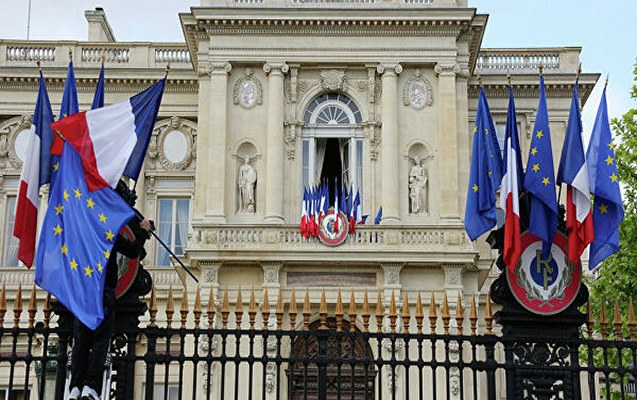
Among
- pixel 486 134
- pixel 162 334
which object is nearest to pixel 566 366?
pixel 486 134

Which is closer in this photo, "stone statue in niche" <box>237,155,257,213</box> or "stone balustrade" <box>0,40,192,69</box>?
"stone statue in niche" <box>237,155,257,213</box>

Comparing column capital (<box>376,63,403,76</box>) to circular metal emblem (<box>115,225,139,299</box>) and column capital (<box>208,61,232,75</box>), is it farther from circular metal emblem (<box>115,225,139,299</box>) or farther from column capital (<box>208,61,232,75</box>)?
circular metal emblem (<box>115,225,139,299</box>)

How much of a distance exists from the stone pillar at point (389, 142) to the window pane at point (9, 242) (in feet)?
44.2

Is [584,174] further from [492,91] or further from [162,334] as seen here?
[492,91]

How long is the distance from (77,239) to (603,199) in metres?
5.41

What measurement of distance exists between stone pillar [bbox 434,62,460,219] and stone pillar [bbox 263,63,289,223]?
15.9 ft

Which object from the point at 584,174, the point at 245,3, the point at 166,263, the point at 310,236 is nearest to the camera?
the point at 584,174

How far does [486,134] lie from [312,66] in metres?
19.4

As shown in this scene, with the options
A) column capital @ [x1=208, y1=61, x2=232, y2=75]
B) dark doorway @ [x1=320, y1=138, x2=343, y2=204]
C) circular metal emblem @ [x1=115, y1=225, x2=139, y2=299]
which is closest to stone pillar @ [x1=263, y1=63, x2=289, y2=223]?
column capital @ [x1=208, y1=61, x2=232, y2=75]

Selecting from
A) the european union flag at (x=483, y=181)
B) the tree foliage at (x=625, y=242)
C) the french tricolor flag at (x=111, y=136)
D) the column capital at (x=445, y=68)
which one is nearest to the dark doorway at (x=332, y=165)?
the column capital at (x=445, y=68)

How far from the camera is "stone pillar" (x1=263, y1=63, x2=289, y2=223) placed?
2821 cm

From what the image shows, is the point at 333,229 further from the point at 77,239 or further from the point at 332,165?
the point at 77,239

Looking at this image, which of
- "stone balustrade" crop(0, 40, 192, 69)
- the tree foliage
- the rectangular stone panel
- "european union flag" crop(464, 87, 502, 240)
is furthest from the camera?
"stone balustrade" crop(0, 40, 192, 69)

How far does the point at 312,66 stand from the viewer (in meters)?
29.4
